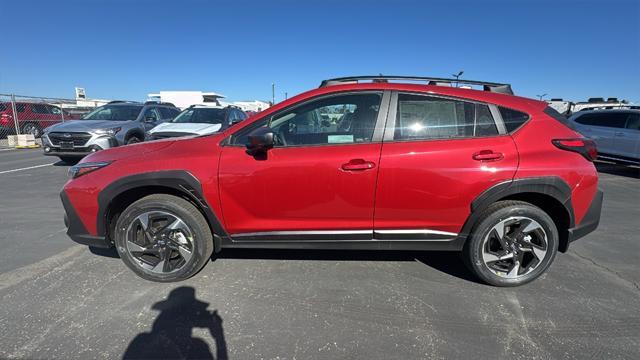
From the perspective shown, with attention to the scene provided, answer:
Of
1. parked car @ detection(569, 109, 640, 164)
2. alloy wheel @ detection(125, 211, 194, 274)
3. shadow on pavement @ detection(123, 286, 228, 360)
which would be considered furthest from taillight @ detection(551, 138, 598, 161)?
parked car @ detection(569, 109, 640, 164)

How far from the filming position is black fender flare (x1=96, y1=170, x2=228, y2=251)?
281 centimetres

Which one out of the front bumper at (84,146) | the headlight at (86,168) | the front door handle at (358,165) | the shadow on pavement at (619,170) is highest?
the front door handle at (358,165)

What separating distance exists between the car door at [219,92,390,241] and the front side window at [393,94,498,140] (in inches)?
7.2

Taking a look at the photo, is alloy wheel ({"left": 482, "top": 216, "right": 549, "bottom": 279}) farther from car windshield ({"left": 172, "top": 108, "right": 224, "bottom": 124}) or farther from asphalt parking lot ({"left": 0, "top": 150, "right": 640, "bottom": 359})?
car windshield ({"left": 172, "top": 108, "right": 224, "bottom": 124})

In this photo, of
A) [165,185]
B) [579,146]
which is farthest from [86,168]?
[579,146]

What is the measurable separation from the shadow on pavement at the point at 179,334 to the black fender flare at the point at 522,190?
7.05 ft

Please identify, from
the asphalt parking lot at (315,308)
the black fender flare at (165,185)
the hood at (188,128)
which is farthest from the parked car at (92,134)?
the black fender flare at (165,185)

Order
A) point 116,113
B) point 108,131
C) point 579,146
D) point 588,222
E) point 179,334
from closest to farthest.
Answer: point 179,334 < point 579,146 < point 588,222 < point 108,131 < point 116,113

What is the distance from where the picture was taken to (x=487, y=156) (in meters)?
2.70

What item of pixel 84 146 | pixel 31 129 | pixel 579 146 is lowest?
pixel 84 146

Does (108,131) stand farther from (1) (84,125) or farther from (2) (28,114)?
(2) (28,114)

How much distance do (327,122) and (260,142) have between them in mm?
670

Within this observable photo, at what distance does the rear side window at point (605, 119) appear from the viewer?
874 cm

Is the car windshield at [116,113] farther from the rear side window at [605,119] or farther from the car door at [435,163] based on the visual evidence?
the rear side window at [605,119]
